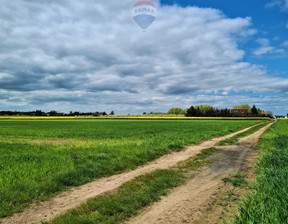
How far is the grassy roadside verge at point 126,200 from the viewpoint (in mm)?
4652

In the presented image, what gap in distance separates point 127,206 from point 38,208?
2456mm

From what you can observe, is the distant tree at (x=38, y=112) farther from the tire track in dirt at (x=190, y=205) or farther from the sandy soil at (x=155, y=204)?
the tire track in dirt at (x=190, y=205)

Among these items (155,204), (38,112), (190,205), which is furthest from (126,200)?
(38,112)

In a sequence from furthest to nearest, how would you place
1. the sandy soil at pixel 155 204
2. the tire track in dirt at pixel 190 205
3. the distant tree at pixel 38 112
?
the distant tree at pixel 38 112 → the sandy soil at pixel 155 204 → the tire track in dirt at pixel 190 205

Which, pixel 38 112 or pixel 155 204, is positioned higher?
pixel 38 112

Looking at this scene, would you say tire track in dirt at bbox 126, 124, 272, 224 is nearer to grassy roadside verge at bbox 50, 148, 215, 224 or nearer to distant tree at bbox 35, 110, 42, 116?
grassy roadside verge at bbox 50, 148, 215, 224

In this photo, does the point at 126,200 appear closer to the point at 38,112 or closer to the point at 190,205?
the point at 190,205

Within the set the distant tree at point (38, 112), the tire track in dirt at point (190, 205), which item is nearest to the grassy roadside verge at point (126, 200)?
the tire track in dirt at point (190, 205)

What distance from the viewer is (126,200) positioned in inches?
219

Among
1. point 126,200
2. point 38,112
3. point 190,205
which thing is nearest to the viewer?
A: point 190,205

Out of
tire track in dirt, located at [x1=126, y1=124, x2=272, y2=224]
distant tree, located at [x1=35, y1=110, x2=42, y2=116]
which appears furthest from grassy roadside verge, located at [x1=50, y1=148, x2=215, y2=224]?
distant tree, located at [x1=35, y1=110, x2=42, y2=116]

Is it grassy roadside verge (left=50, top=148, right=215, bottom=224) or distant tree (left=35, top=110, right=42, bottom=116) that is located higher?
distant tree (left=35, top=110, right=42, bottom=116)

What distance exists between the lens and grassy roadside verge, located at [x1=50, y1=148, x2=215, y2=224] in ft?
15.3

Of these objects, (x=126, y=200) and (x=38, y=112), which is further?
(x=38, y=112)
